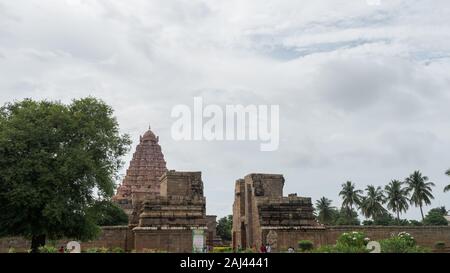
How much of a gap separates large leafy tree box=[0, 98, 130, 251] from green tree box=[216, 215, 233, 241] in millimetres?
41458

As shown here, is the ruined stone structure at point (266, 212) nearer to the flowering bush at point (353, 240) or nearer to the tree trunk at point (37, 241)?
the flowering bush at point (353, 240)

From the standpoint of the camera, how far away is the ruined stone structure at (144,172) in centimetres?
7931

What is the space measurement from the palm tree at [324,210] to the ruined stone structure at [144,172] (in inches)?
1109

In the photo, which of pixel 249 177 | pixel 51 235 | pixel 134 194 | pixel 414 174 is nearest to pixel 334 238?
pixel 249 177

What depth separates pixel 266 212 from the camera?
76.0 feet

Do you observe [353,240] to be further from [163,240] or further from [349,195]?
[349,195]

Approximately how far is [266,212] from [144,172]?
2464 inches

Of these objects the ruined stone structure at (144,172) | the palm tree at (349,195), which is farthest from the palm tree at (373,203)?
the ruined stone structure at (144,172)

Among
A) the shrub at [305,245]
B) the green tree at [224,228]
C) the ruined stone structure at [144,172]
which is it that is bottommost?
the shrub at [305,245]

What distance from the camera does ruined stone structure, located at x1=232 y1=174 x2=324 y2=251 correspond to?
22714 mm

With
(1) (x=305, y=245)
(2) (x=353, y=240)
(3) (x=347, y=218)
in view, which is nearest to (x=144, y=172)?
(3) (x=347, y=218)

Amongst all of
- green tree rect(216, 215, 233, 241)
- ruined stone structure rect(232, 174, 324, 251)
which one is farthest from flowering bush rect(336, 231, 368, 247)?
green tree rect(216, 215, 233, 241)

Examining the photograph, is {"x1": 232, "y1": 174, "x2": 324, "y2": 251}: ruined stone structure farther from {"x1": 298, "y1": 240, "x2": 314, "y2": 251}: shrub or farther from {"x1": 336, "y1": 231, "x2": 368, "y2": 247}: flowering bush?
{"x1": 336, "y1": 231, "x2": 368, "y2": 247}: flowering bush

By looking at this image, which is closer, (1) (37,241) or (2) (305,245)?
(1) (37,241)
